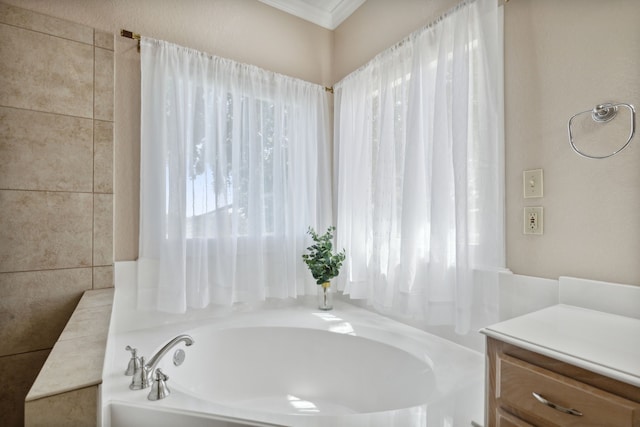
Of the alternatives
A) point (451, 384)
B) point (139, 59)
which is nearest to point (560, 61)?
point (451, 384)

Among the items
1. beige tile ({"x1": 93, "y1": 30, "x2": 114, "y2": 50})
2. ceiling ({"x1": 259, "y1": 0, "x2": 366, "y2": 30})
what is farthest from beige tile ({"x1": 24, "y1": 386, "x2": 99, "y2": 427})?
ceiling ({"x1": 259, "y1": 0, "x2": 366, "y2": 30})

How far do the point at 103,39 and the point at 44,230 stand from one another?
1.06 metres

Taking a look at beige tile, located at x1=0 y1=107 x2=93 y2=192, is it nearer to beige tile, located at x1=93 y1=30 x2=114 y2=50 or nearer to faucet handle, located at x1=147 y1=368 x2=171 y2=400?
beige tile, located at x1=93 y1=30 x2=114 y2=50

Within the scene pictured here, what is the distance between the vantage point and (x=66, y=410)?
70 centimetres

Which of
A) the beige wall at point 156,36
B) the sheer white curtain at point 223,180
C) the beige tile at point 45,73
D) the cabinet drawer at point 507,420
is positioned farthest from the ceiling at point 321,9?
the cabinet drawer at point 507,420

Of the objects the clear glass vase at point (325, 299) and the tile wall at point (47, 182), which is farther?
the clear glass vase at point (325, 299)

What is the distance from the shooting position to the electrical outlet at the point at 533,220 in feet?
4.29

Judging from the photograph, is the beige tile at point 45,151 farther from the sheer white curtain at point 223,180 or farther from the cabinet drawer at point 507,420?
the cabinet drawer at point 507,420

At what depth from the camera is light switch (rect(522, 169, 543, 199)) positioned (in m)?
1.30

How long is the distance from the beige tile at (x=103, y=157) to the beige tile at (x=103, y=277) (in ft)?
1.38

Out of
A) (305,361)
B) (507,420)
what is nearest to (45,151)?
(305,361)

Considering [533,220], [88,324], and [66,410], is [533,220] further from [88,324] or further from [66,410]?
[88,324]

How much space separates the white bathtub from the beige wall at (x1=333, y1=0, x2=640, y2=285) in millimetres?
589

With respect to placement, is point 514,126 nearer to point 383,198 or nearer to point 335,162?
point 383,198
